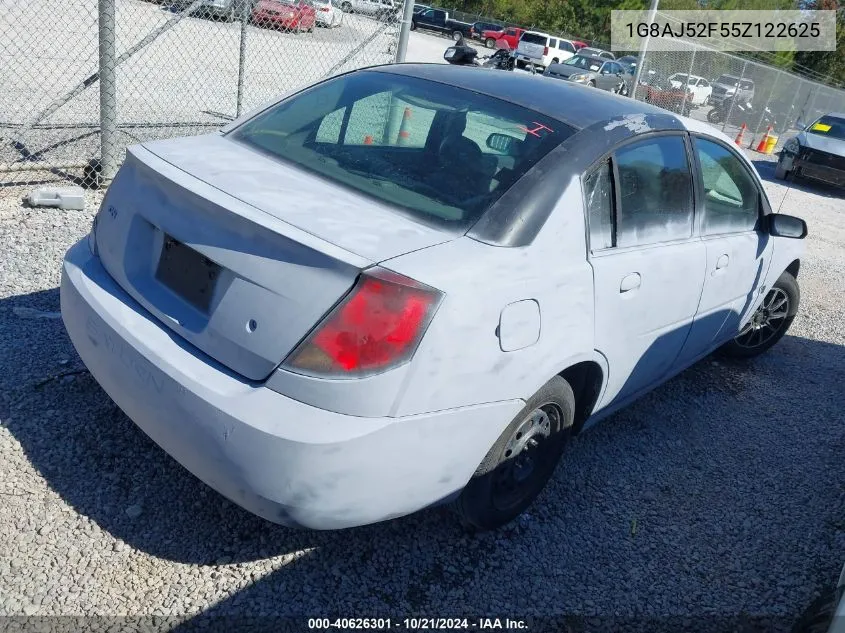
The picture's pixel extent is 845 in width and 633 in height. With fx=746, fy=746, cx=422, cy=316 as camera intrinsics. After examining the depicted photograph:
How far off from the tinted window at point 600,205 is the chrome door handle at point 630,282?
6.6 inches

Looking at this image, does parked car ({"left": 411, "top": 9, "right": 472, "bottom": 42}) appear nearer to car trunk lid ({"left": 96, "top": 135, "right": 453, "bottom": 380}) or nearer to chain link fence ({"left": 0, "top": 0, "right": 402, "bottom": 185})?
chain link fence ({"left": 0, "top": 0, "right": 402, "bottom": 185})

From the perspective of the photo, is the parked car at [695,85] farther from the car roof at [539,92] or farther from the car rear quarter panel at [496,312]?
the car rear quarter panel at [496,312]

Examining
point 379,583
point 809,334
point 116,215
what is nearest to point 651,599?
point 379,583

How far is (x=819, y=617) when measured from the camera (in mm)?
2422

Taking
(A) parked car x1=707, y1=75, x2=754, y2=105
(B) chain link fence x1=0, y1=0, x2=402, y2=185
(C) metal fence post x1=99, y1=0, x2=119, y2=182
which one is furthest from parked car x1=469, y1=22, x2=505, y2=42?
(C) metal fence post x1=99, y1=0, x2=119, y2=182

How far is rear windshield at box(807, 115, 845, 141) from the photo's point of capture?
1560 cm

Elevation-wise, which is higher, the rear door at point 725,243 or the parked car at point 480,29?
the rear door at point 725,243

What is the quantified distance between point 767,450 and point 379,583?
8.41 ft

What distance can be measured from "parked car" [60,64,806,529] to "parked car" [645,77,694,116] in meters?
18.3

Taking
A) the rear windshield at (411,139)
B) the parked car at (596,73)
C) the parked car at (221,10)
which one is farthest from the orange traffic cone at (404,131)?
the parked car at (596,73)

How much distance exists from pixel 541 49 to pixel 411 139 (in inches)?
1383

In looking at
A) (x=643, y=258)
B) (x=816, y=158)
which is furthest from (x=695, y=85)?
(x=643, y=258)

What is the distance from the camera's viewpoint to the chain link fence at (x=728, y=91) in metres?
20.7

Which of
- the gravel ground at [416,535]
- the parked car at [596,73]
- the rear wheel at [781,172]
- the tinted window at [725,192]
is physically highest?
the tinted window at [725,192]
